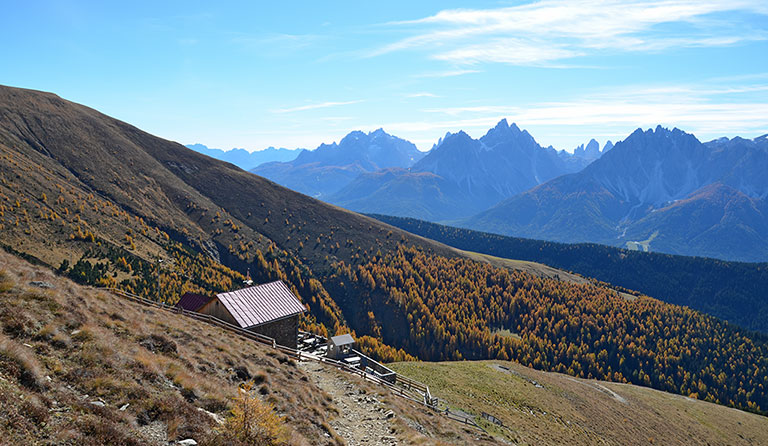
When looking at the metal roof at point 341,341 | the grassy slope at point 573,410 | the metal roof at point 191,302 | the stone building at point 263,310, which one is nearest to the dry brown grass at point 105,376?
the stone building at point 263,310

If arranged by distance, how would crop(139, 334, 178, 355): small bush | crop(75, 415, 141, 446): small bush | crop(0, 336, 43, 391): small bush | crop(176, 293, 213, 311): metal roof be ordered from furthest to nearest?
1. crop(176, 293, 213, 311): metal roof
2. crop(139, 334, 178, 355): small bush
3. crop(0, 336, 43, 391): small bush
4. crop(75, 415, 141, 446): small bush

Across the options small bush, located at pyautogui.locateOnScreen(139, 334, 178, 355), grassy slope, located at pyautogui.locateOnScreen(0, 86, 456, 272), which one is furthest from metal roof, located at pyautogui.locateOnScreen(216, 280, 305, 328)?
grassy slope, located at pyautogui.locateOnScreen(0, 86, 456, 272)

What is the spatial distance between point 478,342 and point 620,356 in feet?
185

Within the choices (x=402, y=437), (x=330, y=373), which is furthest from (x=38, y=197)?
(x=402, y=437)

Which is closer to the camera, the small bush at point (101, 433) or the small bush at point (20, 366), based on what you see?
the small bush at point (101, 433)

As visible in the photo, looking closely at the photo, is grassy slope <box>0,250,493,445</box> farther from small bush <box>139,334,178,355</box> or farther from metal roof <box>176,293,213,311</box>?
metal roof <box>176,293,213,311</box>

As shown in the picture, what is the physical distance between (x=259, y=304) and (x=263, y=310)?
2.85 ft

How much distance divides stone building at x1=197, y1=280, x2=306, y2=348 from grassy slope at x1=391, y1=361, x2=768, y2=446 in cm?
1956

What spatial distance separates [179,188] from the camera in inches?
6909

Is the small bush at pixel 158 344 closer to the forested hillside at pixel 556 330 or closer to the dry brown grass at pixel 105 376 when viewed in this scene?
the dry brown grass at pixel 105 376

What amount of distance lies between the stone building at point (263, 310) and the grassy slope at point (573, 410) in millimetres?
19564

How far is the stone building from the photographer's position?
42781mm

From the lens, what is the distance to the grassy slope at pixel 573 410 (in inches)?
→ 2012

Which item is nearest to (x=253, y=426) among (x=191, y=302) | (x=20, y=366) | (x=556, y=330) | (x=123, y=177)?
(x=20, y=366)
